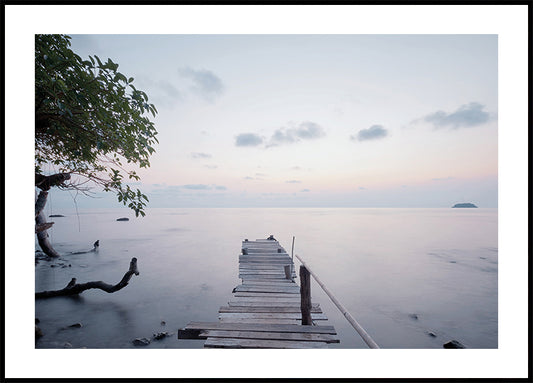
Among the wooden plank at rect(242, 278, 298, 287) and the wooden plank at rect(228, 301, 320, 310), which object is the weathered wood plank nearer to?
the wooden plank at rect(228, 301, 320, 310)

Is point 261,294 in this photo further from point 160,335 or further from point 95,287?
point 95,287

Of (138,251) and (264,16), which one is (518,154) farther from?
(138,251)

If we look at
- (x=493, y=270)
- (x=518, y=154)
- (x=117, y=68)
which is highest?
(x=117, y=68)

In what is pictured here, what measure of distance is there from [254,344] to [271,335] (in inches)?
14.3

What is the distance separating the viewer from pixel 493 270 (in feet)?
55.8

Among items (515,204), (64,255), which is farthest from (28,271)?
(64,255)

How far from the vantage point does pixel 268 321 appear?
205 inches

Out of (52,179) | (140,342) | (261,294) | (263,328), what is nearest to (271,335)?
(263,328)

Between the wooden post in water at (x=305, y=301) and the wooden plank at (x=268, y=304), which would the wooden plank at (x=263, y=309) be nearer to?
the wooden plank at (x=268, y=304)

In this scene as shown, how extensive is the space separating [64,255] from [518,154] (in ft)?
79.3

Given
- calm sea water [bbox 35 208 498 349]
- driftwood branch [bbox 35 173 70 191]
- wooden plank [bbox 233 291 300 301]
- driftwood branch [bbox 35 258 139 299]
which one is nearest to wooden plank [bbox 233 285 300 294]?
wooden plank [bbox 233 291 300 301]

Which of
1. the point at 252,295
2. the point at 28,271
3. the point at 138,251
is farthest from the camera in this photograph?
the point at 138,251

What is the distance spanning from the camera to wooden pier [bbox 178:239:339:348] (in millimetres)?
4270

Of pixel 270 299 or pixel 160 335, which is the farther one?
pixel 160 335
